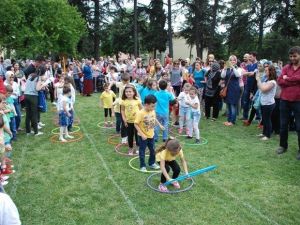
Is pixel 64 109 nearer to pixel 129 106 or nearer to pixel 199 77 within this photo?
→ pixel 129 106

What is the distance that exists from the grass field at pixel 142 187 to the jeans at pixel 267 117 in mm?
376

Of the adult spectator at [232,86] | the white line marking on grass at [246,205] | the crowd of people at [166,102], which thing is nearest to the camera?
the white line marking on grass at [246,205]

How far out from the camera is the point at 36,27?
2020 cm

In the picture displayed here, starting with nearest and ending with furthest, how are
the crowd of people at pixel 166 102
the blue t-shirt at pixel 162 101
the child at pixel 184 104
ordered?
1. the crowd of people at pixel 166 102
2. the blue t-shirt at pixel 162 101
3. the child at pixel 184 104

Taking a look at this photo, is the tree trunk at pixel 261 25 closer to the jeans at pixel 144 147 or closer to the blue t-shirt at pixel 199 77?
the blue t-shirt at pixel 199 77

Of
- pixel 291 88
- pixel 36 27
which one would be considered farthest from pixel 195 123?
pixel 36 27

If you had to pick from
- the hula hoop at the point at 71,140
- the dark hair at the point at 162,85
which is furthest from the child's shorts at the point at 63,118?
the dark hair at the point at 162,85

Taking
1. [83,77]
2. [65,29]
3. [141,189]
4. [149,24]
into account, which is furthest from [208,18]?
[141,189]

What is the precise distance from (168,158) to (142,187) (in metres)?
0.79

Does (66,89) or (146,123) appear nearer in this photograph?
(146,123)

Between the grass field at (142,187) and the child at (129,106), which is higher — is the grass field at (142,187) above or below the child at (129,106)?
below

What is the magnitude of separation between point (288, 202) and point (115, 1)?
33029 mm

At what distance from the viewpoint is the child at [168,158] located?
19.7 feet

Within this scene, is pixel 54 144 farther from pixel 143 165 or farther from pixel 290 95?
pixel 290 95
